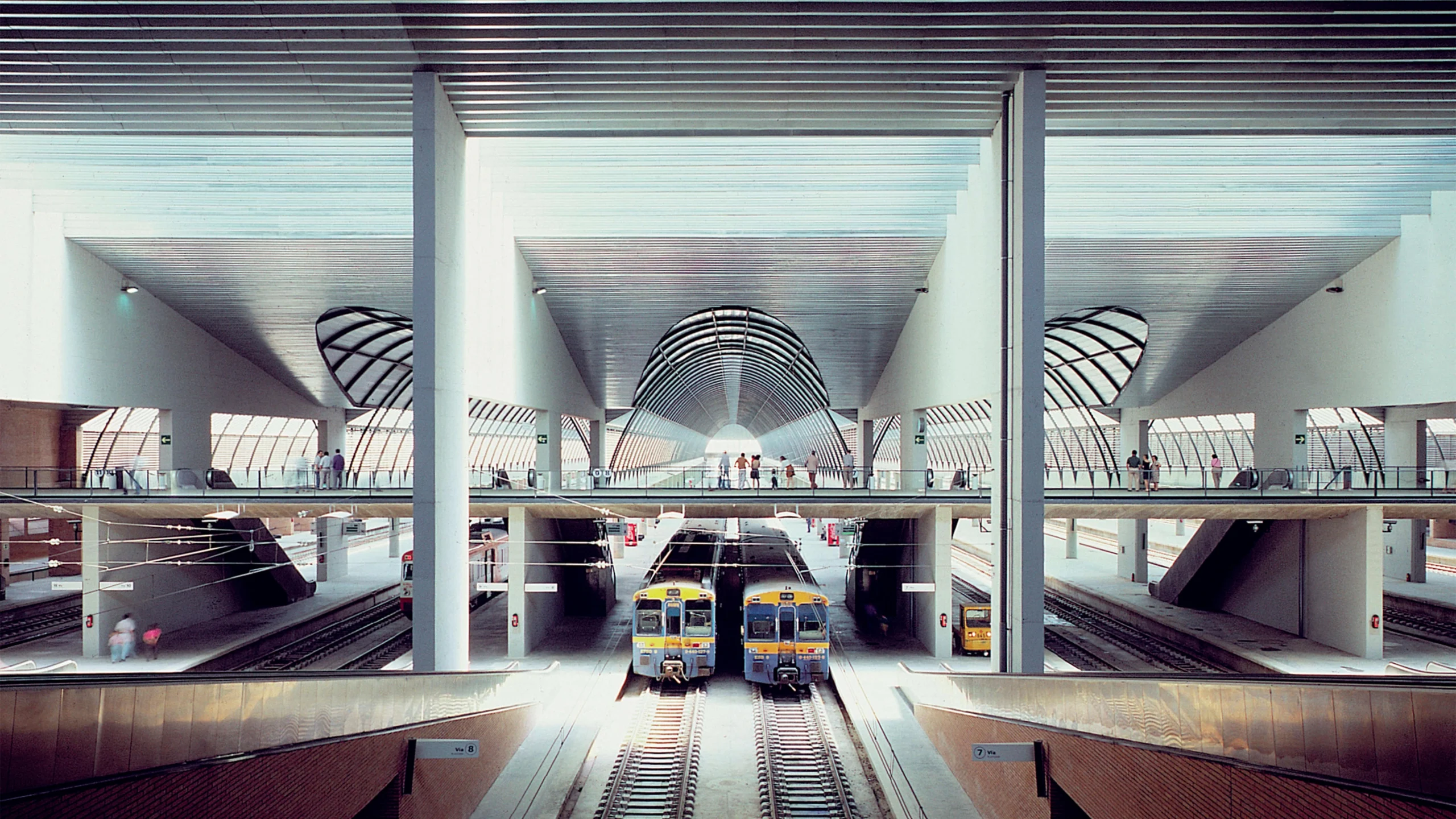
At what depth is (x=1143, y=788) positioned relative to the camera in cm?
693

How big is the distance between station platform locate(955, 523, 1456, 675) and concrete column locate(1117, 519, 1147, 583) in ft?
1.36

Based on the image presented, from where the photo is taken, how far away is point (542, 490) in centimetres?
2114

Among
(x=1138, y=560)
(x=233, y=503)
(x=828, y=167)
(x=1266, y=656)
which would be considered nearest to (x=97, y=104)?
(x=233, y=503)

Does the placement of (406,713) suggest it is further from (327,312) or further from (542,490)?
(327,312)

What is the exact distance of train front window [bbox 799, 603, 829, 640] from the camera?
18.5 m

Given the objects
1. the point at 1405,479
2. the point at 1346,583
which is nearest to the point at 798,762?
the point at 1346,583

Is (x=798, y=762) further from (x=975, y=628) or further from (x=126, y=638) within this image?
(x=126, y=638)

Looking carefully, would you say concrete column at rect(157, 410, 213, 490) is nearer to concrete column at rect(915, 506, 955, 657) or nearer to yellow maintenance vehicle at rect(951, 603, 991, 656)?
concrete column at rect(915, 506, 955, 657)

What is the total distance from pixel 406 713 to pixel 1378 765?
9.16 metres

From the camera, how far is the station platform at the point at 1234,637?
19.5 m

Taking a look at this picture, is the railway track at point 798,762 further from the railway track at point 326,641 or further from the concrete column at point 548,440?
the railway track at point 326,641

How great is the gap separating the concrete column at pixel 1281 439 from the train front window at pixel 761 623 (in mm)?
14548

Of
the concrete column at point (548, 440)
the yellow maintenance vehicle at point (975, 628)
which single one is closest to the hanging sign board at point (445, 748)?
the yellow maintenance vehicle at point (975, 628)

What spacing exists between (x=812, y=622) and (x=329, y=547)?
23418 millimetres
